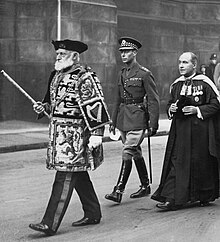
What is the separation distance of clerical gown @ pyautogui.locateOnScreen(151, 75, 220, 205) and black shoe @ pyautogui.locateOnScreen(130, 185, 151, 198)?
0.66 meters

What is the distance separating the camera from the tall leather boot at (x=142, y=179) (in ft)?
27.5

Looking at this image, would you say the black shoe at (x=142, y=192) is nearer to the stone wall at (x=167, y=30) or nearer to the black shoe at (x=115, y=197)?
the black shoe at (x=115, y=197)

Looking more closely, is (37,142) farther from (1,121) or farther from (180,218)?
(180,218)

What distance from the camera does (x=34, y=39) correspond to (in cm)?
1706

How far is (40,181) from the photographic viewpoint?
964cm

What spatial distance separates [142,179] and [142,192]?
17cm

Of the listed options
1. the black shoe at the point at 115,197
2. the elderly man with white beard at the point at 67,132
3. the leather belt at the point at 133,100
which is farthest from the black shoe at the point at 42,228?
the leather belt at the point at 133,100

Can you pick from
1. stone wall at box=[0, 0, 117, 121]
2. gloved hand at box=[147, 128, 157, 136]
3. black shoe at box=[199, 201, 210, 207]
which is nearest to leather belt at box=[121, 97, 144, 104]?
gloved hand at box=[147, 128, 157, 136]

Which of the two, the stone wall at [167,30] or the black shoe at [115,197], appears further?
the stone wall at [167,30]

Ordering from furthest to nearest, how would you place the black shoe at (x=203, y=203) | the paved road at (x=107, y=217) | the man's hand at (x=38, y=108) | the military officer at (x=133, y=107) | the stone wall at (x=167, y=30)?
the stone wall at (x=167, y=30)
the military officer at (x=133, y=107)
the black shoe at (x=203, y=203)
the man's hand at (x=38, y=108)
the paved road at (x=107, y=217)

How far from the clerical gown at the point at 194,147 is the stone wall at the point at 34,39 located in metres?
9.26

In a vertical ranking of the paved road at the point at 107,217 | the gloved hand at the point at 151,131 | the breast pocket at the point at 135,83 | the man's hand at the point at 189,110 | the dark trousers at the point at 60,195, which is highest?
the breast pocket at the point at 135,83

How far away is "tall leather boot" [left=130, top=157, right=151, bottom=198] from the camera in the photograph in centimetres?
838

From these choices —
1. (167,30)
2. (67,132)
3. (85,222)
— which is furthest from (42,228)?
(167,30)
